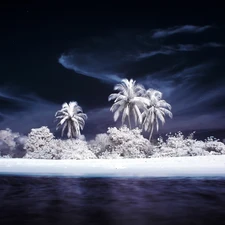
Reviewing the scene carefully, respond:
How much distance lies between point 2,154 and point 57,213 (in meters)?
21.4

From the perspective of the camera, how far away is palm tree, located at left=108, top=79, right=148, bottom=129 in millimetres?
22859

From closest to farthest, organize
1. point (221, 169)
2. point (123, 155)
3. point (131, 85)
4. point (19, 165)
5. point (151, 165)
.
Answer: point (221, 169), point (151, 165), point (19, 165), point (123, 155), point (131, 85)

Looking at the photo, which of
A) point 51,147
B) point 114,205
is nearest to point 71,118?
point 51,147

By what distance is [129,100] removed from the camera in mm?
23219

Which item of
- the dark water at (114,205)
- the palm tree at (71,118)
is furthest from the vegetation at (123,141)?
the dark water at (114,205)

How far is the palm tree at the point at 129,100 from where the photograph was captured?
75.0 feet

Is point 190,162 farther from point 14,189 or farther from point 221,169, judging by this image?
point 14,189

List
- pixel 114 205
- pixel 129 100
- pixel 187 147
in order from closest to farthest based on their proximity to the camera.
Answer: pixel 114 205 < pixel 187 147 < pixel 129 100

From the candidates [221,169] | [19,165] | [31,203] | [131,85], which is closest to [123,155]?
[131,85]

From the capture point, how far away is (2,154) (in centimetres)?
2356

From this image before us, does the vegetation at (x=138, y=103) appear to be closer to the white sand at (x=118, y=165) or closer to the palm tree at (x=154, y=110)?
the palm tree at (x=154, y=110)

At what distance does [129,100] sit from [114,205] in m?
18.7

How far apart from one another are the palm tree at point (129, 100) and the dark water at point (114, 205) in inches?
639

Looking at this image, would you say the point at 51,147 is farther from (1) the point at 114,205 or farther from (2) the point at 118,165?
(1) the point at 114,205
